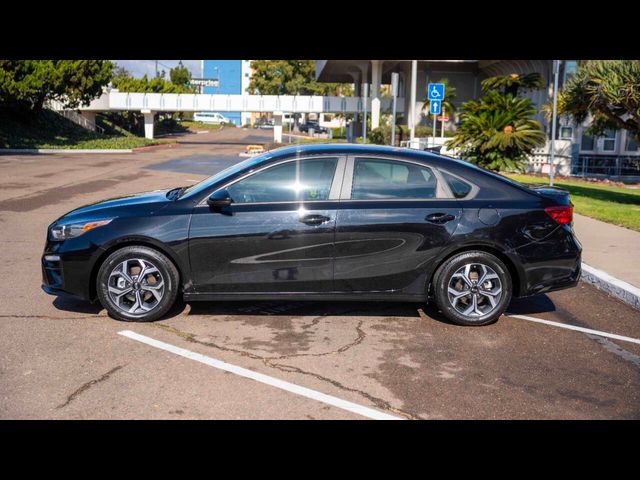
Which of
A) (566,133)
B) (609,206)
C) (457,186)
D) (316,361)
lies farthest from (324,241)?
(566,133)

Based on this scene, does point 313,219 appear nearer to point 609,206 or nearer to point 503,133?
point 503,133

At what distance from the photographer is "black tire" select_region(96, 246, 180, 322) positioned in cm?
601

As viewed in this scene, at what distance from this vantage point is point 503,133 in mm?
14023

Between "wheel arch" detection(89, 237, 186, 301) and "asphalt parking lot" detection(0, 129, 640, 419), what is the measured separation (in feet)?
1.34

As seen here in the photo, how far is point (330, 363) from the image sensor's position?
5188mm

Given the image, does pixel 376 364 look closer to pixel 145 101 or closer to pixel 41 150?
pixel 41 150

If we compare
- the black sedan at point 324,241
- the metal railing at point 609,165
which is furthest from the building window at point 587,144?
the black sedan at point 324,241

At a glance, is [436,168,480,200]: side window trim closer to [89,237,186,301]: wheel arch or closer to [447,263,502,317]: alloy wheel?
[447,263,502,317]: alloy wheel

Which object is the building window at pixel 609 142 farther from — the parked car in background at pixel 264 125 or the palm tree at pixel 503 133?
the parked car in background at pixel 264 125

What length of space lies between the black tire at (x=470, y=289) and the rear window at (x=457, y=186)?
0.56m
